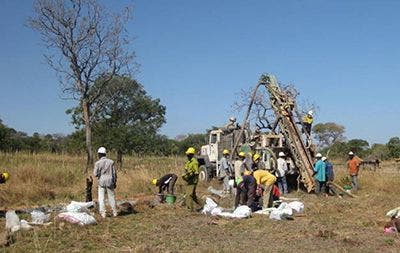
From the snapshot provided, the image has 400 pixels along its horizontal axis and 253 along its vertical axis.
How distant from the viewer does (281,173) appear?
1825 cm

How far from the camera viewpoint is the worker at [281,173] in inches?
719

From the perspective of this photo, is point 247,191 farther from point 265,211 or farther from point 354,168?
point 354,168

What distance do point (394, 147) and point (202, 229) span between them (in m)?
40.3

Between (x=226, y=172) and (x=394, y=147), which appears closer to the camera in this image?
(x=226, y=172)

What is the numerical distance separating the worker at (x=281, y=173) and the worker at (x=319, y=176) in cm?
111

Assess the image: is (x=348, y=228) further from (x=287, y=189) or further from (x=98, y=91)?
(x=98, y=91)

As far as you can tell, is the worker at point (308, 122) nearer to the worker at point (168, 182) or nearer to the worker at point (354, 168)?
the worker at point (354, 168)

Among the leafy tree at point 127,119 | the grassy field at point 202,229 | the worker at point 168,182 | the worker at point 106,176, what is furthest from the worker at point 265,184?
the leafy tree at point 127,119

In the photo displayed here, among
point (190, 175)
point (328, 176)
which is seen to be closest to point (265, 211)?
point (190, 175)

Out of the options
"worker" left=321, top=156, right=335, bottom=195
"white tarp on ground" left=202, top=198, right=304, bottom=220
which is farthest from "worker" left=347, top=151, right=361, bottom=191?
"white tarp on ground" left=202, top=198, right=304, bottom=220

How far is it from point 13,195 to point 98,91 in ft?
31.8

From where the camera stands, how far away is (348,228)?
38.0ft

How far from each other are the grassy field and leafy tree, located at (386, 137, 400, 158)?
29.5 meters

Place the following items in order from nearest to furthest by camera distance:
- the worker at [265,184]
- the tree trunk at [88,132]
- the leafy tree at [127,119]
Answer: the worker at [265,184] < the tree trunk at [88,132] < the leafy tree at [127,119]
